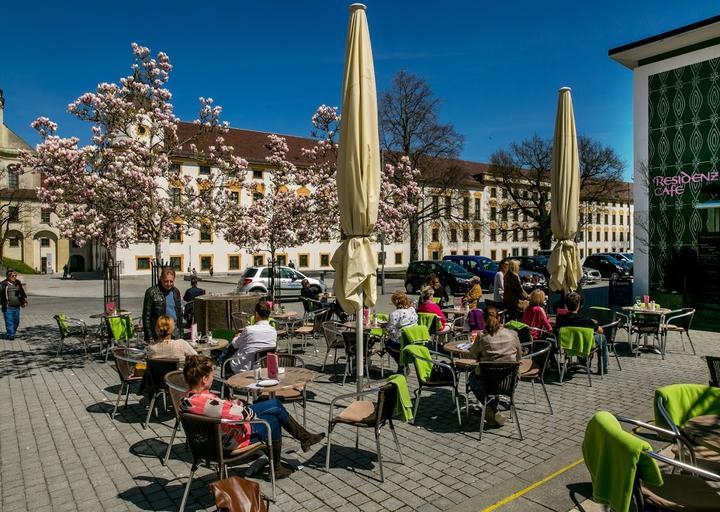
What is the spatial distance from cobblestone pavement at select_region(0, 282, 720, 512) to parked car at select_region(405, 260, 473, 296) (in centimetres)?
1557

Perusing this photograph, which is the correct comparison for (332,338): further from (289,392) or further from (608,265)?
(608,265)

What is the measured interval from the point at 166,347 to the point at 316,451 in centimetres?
253

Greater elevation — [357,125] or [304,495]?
[357,125]

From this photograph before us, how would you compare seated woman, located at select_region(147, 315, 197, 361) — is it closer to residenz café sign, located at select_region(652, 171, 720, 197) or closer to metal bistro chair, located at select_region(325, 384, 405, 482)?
metal bistro chair, located at select_region(325, 384, 405, 482)

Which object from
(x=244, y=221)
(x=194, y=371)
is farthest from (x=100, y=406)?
(x=244, y=221)

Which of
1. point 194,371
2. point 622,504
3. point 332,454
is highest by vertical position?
point 194,371

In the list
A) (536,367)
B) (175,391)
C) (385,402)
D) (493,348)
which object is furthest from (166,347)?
(536,367)

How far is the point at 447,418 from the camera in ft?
22.5

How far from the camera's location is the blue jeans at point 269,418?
15.8 feet

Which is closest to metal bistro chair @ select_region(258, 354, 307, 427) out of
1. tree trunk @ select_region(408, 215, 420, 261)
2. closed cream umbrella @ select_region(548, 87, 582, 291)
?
closed cream umbrella @ select_region(548, 87, 582, 291)

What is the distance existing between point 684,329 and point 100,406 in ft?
36.6

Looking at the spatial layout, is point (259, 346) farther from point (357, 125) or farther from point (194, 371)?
point (357, 125)

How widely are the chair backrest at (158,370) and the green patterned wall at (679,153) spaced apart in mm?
15461

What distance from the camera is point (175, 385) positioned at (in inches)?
217
